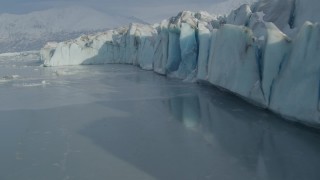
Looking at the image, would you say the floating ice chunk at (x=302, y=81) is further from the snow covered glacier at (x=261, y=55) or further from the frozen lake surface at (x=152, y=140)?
the frozen lake surface at (x=152, y=140)

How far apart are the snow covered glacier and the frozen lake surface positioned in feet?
1.28

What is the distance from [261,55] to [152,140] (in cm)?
309

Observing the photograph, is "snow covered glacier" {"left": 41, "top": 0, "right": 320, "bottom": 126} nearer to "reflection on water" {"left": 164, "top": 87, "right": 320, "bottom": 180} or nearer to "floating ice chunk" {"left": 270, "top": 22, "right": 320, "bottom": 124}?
"floating ice chunk" {"left": 270, "top": 22, "right": 320, "bottom": 124}

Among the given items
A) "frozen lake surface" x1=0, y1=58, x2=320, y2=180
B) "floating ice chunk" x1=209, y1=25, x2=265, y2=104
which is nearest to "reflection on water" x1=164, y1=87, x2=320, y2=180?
"frozen lake surface" x1=0, y1=58, x2=320, y2=180

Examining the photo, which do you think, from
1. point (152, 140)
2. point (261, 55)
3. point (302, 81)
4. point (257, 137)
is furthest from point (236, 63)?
point (152, 140)

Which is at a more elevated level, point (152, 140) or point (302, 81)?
point (302, 81)

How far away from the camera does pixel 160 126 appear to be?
21.1 feet

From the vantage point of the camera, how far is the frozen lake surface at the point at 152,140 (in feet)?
14.0

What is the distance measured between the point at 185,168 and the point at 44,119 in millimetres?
3816

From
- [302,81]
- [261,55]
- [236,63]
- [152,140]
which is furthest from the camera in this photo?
[236,63]

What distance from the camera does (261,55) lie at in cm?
746

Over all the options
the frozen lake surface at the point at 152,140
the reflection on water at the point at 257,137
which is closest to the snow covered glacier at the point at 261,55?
the reflection on water at the point at 257,137

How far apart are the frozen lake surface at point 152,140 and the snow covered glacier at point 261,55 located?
391mm

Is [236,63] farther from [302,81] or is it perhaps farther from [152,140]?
[152,140]
